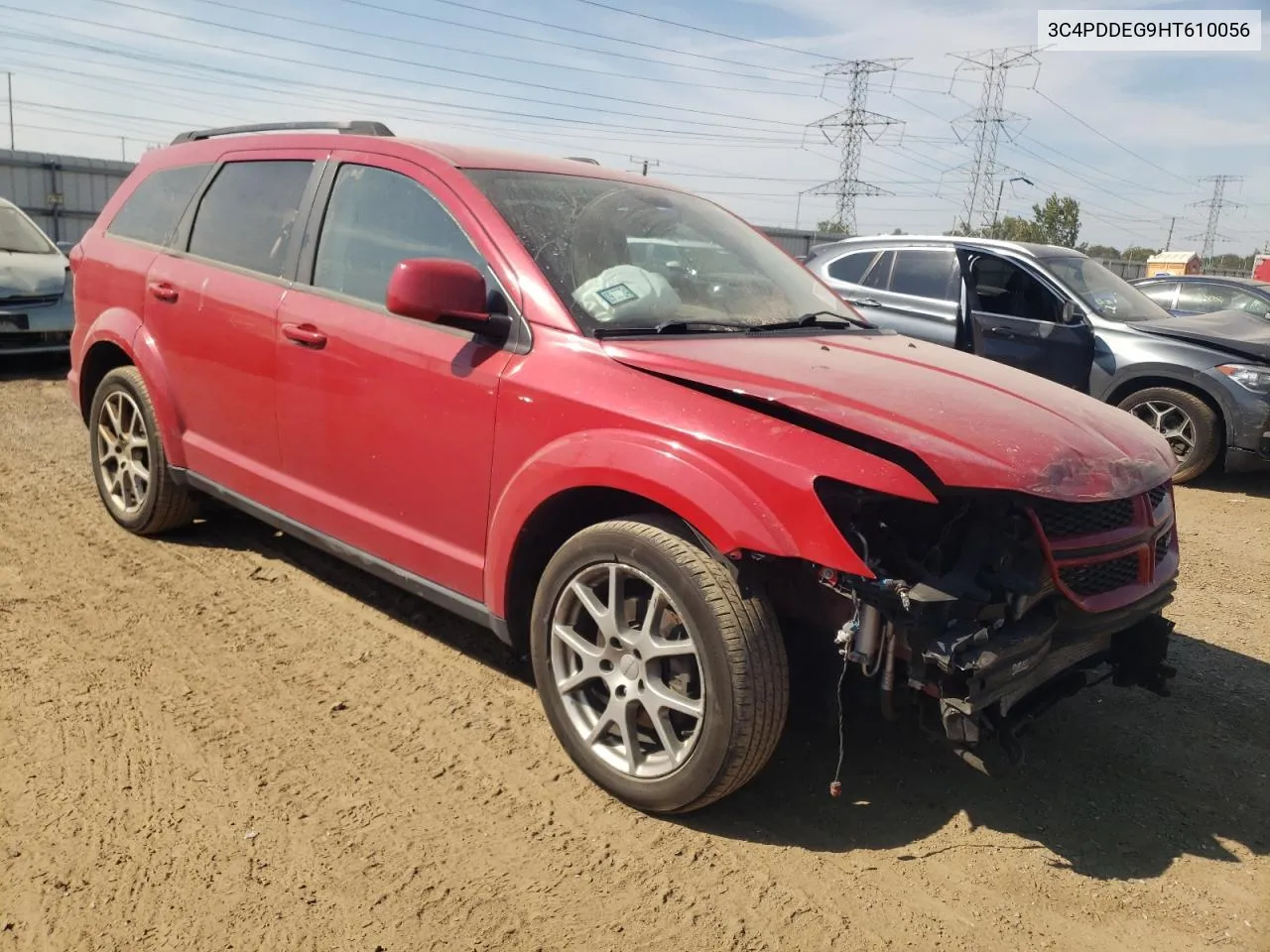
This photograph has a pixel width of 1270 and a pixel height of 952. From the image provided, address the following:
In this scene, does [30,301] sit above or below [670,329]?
below

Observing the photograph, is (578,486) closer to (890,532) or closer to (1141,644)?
(890,532)

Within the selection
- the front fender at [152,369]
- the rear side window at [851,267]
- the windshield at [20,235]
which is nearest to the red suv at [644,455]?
the front fender at [152,369]

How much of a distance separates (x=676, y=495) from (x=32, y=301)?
28.6 feet

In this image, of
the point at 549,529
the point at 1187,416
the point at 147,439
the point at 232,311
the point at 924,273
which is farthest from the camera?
the point at 924,273

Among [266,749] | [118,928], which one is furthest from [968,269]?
[118,928]

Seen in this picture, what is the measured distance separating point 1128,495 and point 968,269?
585 cm

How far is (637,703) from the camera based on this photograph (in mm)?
2807

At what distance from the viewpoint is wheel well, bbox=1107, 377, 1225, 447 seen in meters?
7.34

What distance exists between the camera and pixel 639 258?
3443 mm

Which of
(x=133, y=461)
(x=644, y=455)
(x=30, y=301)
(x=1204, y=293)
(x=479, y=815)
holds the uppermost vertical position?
(x=1204, y=293)

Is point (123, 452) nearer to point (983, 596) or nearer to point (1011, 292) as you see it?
point (983, 596)

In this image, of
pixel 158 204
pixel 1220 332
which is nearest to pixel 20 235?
pixel 158 204

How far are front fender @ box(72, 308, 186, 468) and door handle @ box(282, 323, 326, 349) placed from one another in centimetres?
103

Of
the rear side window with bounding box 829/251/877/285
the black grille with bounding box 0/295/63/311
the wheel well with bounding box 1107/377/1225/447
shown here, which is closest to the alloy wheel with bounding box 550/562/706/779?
the wheel well with bounding box 1107/377/1225/447
